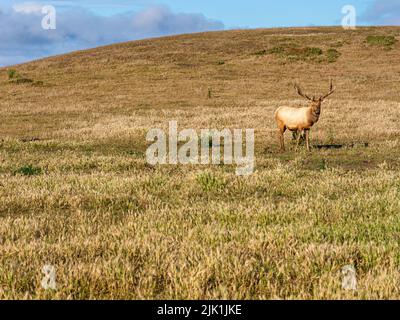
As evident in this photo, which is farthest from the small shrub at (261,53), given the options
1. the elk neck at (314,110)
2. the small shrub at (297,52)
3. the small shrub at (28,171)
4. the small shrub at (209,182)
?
the small shrub at (209,182)

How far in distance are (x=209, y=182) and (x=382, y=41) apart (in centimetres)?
6219

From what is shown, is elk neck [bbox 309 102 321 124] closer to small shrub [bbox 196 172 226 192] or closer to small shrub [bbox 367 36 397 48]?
small shrub [bbox 196 172 226 192]

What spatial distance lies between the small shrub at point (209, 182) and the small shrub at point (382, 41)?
2360 inches

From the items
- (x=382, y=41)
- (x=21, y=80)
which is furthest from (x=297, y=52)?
Answer: (x=21, y=80)

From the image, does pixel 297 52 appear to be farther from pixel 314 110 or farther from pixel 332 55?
pixel 314 110

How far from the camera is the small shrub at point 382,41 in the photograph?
65250mm

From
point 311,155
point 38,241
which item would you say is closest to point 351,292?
point 38,241

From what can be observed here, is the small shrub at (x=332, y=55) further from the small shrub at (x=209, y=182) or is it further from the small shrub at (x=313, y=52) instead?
the small shrub at (x=209, y=182)

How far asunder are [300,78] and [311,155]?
34023 mm

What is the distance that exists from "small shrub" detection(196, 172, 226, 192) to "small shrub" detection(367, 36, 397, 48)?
59941mm

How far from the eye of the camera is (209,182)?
10414 millimetres

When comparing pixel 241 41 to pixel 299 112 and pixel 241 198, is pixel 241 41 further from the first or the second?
pixel 241 198

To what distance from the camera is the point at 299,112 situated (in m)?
17.9

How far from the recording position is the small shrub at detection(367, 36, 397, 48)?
6525 cm
